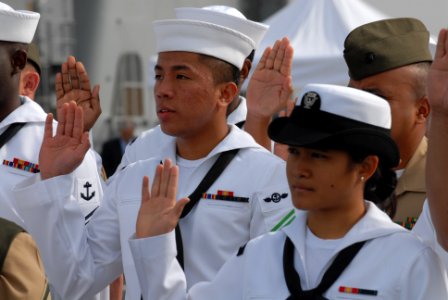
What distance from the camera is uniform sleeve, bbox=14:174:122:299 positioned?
14.7 feet

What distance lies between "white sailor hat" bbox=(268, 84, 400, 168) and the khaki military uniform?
864 millimetres

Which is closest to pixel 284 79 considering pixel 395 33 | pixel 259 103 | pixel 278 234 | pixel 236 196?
pixel 259 103

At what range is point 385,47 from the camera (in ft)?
16.0

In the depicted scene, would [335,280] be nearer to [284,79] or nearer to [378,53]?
[378,53]

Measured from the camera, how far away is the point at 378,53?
4.82 meters

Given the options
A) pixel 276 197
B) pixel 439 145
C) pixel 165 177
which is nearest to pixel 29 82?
pixel 276 197

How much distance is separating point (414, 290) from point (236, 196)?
1.18 meters

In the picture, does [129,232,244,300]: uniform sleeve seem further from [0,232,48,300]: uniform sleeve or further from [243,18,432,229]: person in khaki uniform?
[243,18,432,229]: person in khaki uniform

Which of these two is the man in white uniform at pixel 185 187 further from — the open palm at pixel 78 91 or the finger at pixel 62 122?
the open palm at pixel 78 91

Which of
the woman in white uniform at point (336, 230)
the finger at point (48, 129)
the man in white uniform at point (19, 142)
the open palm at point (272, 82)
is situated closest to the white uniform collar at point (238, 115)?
the open palm at point (272, 82)

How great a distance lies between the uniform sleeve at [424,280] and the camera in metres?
3.49

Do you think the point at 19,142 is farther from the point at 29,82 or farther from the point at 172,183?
the point at 172,183

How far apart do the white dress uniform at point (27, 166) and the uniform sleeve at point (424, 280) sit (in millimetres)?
1870

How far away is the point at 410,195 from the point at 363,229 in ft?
3.40
